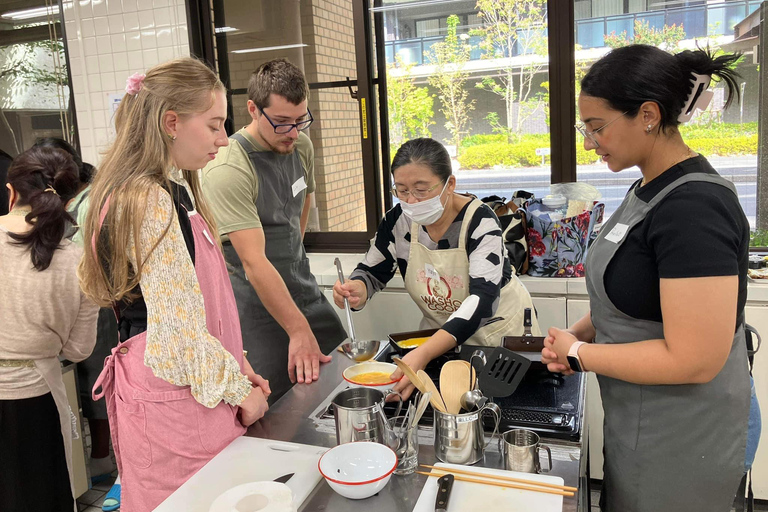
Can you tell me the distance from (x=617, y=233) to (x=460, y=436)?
0.53 m

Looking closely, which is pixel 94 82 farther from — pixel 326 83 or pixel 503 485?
pixel 503 485

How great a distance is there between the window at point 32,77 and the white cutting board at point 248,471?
3148mm

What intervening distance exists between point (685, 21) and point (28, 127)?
12.7 ft

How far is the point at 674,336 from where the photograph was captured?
114 centimetres

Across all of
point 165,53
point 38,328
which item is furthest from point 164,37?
point 38,328

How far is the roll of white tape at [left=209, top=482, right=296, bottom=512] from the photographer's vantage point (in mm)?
1019

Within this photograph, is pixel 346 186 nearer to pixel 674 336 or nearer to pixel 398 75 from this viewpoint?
pixel 398 75

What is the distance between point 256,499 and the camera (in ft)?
3.42

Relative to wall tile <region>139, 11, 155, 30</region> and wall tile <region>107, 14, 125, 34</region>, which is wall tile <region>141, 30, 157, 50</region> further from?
wall tile <region>107, 14, 125, 34</region>

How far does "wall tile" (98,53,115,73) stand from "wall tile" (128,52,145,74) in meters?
0.13

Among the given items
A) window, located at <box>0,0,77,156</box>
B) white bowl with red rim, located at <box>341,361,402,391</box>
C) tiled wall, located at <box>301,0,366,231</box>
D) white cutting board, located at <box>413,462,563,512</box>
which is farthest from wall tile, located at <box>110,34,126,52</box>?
white cutting board, located at <box>413,462,563,512</box>

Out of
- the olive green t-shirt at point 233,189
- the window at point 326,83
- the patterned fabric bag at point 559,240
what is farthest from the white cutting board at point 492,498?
the window at point 326,83

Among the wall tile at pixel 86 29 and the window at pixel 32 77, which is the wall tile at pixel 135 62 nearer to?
the wall tile at pixel 86 29

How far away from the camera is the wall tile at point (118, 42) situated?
137 inches
